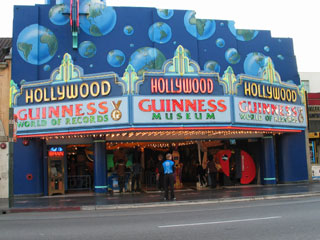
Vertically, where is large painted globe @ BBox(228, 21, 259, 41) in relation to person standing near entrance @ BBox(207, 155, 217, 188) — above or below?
above

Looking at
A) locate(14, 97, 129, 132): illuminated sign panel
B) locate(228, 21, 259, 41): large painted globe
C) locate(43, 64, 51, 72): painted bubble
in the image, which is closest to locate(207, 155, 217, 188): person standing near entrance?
locate(14, 97, 129, 132): illuminated sign panel

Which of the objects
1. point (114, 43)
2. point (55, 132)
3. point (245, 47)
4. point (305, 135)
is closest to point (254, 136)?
point (305, 135)

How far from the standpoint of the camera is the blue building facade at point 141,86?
18344 millimetres

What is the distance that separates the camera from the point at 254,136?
23359 millimetres

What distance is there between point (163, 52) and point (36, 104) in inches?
300

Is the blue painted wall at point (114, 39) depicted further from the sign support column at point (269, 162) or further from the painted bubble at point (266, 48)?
the sign support column at point (269, 162)

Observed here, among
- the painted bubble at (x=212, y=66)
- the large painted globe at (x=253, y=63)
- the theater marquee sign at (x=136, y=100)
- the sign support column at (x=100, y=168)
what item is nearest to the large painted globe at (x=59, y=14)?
the theater marquee sign at (x=136, y=100)

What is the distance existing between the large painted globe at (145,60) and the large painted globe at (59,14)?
4.24 metres

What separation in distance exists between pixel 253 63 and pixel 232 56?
1.48 m

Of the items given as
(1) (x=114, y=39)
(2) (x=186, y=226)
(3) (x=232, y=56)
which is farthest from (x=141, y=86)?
(2) (x=186, y=226)

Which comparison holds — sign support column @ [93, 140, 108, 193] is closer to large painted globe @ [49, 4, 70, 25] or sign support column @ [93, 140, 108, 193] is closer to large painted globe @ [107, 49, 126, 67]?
large painted globe @ [107, 49, 126, 67]

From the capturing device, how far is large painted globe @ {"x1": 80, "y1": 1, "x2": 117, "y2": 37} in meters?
21.6

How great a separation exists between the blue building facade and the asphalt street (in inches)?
289

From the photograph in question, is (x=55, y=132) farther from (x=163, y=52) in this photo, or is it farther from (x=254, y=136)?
(x=254, y=136)
